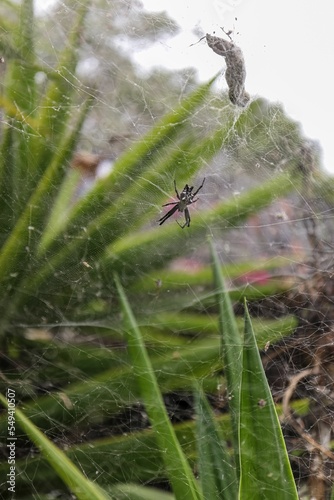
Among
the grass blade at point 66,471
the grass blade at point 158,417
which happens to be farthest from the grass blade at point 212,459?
the grass blade at point 66,471

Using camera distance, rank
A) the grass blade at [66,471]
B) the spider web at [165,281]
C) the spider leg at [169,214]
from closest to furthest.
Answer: the grass blade at [66,471]
the spider web at [165,281]
the spider leg at [169,214]

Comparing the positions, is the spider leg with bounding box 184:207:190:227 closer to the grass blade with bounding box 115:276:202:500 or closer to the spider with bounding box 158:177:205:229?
the spider with bounding box 158:177:205:229

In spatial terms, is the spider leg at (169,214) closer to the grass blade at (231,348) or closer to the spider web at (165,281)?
the spider web at (165,281)

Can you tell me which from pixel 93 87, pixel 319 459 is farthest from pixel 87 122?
pixel 319 459

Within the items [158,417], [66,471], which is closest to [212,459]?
[158,417]

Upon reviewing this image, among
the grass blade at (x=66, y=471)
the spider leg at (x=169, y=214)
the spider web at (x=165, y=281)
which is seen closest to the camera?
the grass blade at (x=66, y=471)

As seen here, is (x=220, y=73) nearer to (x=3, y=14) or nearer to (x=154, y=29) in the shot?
(x=154, y=29)

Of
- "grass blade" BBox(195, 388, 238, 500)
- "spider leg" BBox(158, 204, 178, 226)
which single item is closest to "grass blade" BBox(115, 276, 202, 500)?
"grass blade" BBox(195, 388, 238, 500)

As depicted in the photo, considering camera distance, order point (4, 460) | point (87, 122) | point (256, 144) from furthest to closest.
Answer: point (256, 144), point (87, 122), point (4, 460)

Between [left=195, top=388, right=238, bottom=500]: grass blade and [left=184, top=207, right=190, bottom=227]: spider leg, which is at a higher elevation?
[left=184, top=207, right=190, bottom=227]: spider leg
